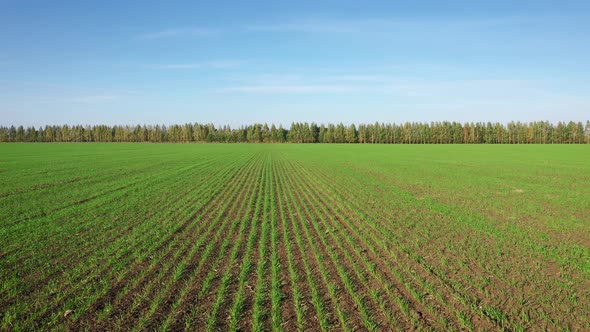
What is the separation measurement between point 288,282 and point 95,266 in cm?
463

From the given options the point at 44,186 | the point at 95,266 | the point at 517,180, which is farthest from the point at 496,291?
the point at 44,186

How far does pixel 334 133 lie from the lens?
17525 cm

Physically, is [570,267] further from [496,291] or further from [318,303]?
[318,303]

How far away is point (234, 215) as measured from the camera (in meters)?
13.2

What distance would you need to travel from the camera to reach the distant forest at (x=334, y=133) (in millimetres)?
157125

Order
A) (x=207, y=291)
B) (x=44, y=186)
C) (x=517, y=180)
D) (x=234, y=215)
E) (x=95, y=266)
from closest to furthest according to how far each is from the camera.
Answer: (x=207, y=291) → (x=95, y=266) → (x=234, y=215) → (x=44, y=186) → (x=517, y=180)

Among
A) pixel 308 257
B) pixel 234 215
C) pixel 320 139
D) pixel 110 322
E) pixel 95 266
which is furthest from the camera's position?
pixel 320 139

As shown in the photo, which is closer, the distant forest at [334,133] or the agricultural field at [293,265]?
the agricultural field at [293,265]

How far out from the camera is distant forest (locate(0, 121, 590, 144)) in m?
157

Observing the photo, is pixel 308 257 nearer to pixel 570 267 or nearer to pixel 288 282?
pixel 288 282

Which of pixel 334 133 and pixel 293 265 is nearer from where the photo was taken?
pixel 293 265

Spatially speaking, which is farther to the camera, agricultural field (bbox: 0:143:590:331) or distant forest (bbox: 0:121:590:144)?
distant forest (bbox: 0:121:590:144)

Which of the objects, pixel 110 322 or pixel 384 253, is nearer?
pixel 110 322

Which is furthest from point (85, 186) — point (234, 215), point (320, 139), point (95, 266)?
point (320, 139)
